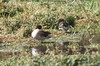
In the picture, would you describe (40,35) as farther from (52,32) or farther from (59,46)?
(52,32)

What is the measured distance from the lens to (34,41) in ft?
43.1

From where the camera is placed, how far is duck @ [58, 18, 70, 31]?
48.6ft

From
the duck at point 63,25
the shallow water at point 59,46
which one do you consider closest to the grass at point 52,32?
the shallow water at point 59,46

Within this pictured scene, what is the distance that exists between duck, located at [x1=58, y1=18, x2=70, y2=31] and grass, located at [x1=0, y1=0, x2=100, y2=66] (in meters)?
0.19

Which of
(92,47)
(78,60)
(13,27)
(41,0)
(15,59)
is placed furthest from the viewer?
(41,0)

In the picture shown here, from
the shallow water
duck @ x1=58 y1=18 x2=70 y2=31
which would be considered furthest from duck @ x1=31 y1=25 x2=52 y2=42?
duck @ x1=58 y1=18 x2=70 y2=31

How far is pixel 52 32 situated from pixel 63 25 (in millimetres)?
554

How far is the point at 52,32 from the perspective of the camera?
14.6 m

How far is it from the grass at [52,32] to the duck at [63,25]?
7.4 inches

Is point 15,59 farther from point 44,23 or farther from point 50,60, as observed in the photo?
point 44,23

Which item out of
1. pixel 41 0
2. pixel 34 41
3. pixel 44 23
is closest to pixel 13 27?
pixel 44 23

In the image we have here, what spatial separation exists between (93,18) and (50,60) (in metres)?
7.87

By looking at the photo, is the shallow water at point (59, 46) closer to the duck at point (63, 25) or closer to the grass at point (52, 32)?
the grass at point (52, 32)

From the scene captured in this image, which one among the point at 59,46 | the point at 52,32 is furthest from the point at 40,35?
the point at 52,32
